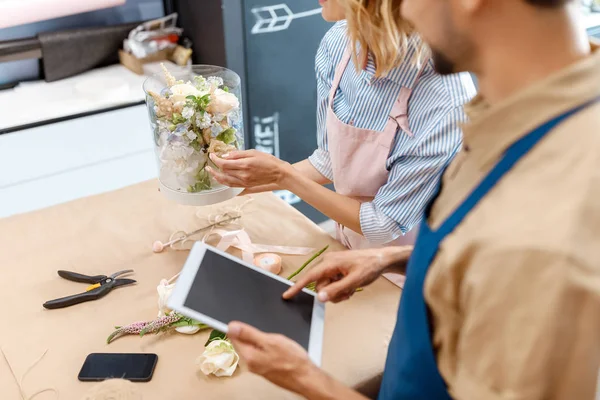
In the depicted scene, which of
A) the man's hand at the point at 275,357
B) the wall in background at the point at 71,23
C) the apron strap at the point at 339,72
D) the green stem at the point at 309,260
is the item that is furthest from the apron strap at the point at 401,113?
the wall in background at the point at 71,23

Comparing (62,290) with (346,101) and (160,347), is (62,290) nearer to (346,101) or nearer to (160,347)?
(160,347)

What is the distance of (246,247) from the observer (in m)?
1.37

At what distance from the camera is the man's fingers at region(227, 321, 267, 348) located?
0.84 meters

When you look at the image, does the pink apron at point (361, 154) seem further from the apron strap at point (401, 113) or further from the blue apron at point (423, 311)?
the blue apron at point (423, 311)

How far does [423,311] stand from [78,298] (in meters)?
0.80

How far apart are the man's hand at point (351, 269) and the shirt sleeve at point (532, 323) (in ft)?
1.45

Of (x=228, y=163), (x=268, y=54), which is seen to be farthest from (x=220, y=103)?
(x=268, y=54)

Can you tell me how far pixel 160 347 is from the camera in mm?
1113

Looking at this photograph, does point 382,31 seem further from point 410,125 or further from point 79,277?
point 79,277

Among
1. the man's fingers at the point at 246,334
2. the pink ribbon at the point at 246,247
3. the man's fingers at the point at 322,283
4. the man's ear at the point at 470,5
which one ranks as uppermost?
the man's ear at the point at 470,5

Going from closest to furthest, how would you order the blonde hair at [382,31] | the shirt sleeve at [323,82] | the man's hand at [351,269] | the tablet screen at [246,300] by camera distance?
the tablet screen at [246,300], the man's hand at [351,269], the blonde hair at [382,31], the shirt sleeve at [323,82]

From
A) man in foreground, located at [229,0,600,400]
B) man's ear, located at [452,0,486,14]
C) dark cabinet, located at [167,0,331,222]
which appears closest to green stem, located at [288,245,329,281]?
man in foreground, located at [229,0,600,400]

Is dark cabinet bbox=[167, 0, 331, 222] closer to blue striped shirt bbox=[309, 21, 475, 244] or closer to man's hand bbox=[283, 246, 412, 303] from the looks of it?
blue striped shirt bbox=[309, 21, 475, 244]

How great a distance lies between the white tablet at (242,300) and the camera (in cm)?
90
